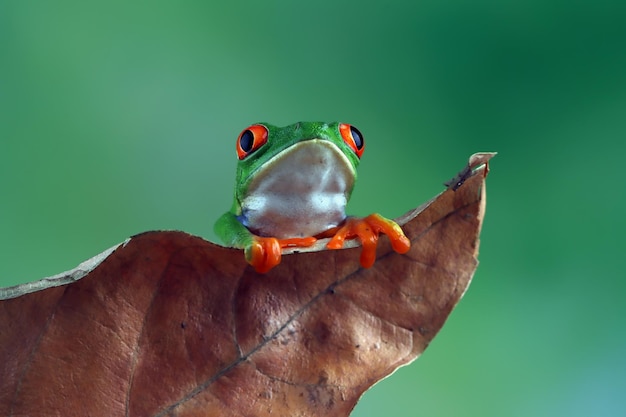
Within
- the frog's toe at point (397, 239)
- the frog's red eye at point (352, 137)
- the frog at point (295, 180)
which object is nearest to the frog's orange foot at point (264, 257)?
the frog's toe at point (397, 239)

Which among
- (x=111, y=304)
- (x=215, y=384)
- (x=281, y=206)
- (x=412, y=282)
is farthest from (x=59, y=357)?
(x=281, y=206)

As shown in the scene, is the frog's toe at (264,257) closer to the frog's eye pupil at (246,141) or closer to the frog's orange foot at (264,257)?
the frog's orange foot at (264,257)

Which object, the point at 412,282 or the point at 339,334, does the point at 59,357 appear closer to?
the point at 339,334

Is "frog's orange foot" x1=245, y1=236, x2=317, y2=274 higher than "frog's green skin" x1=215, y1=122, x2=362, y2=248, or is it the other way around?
"frog's green skin" x1=215, y1=122, x2=362, y2=248

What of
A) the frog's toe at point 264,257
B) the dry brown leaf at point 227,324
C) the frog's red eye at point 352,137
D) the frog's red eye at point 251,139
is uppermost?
the frog's red eye at point 251,139

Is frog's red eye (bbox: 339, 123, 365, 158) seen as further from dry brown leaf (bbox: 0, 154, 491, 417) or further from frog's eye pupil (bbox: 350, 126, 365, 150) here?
dry brown leaf (bbox: 0, 154, 491, 417)

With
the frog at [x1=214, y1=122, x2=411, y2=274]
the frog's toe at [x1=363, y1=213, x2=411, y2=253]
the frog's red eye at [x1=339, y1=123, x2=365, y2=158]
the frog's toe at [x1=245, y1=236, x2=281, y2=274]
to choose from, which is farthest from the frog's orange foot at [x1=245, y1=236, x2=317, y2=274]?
the frog's red eye at [x1=339, y1=123, x2=365, y2=158]

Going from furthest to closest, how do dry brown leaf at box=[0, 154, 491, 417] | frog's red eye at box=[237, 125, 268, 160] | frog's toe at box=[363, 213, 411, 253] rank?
frog's red eye at box=[237, 125, 268, 160] → frog's toe at box=[363, 213, 411, 253] → dry brown leaf at box=[0, 154, 491, 417]
